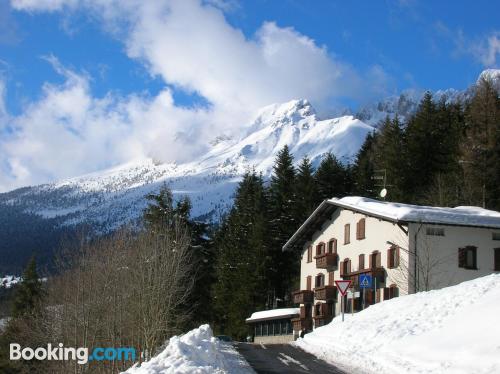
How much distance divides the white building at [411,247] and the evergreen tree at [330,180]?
1770 centimetres

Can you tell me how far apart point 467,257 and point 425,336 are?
20959 millimetres

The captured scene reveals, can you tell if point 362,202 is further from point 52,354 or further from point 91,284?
point 52,354

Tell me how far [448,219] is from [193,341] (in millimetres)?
24517

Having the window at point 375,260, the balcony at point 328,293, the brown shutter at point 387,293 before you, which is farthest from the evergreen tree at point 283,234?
the brown shutter at point 387,293

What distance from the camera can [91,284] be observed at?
34.0 meters

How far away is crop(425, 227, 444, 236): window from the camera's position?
124 ft

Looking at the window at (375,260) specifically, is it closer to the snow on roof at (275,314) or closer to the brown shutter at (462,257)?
the brown shutter at (462,257)

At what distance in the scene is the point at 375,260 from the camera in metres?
41.3

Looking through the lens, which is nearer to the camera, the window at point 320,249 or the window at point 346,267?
the window at point 346,267

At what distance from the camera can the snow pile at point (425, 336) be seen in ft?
51.7

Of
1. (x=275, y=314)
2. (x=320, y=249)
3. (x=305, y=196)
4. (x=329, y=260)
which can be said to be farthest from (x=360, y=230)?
(x=305, y=196)

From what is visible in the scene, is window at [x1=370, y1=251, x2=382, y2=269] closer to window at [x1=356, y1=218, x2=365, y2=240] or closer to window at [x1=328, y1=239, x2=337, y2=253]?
window at [x1=356, y1=218, x2=365, y2=240]

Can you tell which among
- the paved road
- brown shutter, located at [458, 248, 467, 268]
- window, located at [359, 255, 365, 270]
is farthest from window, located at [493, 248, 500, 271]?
the paved road

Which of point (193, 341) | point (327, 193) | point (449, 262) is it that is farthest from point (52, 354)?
point (327, 193)
